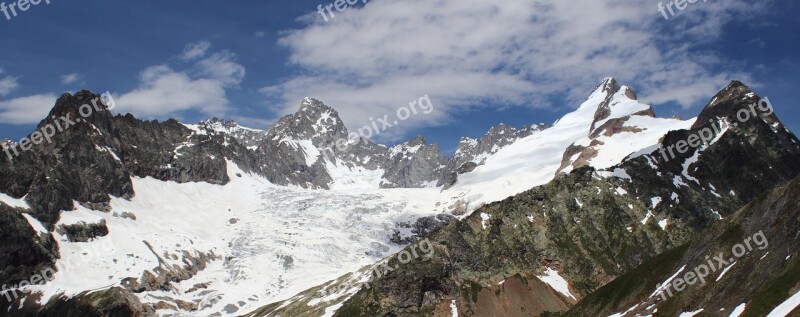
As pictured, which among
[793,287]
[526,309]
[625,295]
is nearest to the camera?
[793,287]

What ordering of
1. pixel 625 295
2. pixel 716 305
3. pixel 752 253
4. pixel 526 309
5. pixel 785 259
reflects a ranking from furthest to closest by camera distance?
A: 1. pixel 526 309
2. pixel 625 295
3. pixel 752 253
4. pixel 716 305
5. pixel 785 259

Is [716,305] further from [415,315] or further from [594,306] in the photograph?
[415,315]

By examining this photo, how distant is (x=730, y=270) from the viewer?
107 meters

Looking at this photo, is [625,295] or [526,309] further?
[526,309]

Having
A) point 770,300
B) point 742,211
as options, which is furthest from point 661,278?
point 770,300

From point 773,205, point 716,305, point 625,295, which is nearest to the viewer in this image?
point 716,305

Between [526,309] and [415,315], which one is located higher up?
[415,315]

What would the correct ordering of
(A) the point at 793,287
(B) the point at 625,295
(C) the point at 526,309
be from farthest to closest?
(C) the point at 526,309
(B) the point at 625,295
(A) the point at 793,287

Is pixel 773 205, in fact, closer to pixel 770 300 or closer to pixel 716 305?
pixel 716 305

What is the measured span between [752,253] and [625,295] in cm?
3617

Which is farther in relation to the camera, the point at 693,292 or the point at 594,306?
the point at 594,306

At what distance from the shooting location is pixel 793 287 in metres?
81.1

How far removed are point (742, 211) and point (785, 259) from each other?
118 feet

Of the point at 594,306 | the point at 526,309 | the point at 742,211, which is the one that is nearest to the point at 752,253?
the point at 742,211
